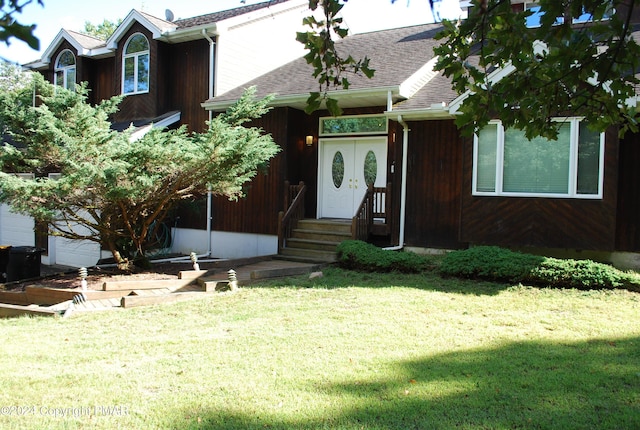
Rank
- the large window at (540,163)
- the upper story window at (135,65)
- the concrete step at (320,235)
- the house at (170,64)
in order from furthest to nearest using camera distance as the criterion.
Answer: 1. the upper story window at (135,65)
2. the house at (170,64)
3. the concrete step at (320,235)
4. the large window at (540,163)

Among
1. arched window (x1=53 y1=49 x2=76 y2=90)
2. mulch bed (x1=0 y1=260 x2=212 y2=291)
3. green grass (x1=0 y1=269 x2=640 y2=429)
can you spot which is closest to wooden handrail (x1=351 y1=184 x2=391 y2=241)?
mulch bed (x1=0 y1=260 x2=212 y2=291)

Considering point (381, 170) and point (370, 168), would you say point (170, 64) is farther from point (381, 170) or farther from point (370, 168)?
point (381, 170)

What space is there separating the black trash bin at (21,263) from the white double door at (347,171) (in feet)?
22.4

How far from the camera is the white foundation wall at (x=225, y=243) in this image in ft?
43.9

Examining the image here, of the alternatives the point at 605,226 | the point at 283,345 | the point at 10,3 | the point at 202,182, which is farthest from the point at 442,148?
the point at 10,3

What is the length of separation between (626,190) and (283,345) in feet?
24.8

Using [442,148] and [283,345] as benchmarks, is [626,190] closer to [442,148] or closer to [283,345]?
[442,148]

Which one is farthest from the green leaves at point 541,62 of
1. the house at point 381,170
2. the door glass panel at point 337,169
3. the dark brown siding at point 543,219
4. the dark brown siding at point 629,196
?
the door glass panel at point 337,169

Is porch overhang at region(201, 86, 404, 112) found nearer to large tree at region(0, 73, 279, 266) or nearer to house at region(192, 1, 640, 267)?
house at region(192, 1, 640, 267)

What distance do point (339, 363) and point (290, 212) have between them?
774 centimetres

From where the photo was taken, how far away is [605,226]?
9.30 meters

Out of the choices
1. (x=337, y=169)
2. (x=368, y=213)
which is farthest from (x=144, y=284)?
(x=337, y=169)

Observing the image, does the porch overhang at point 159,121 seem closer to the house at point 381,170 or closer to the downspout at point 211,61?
the house at point 381,170

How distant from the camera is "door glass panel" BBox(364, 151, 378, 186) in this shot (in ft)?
42.5
